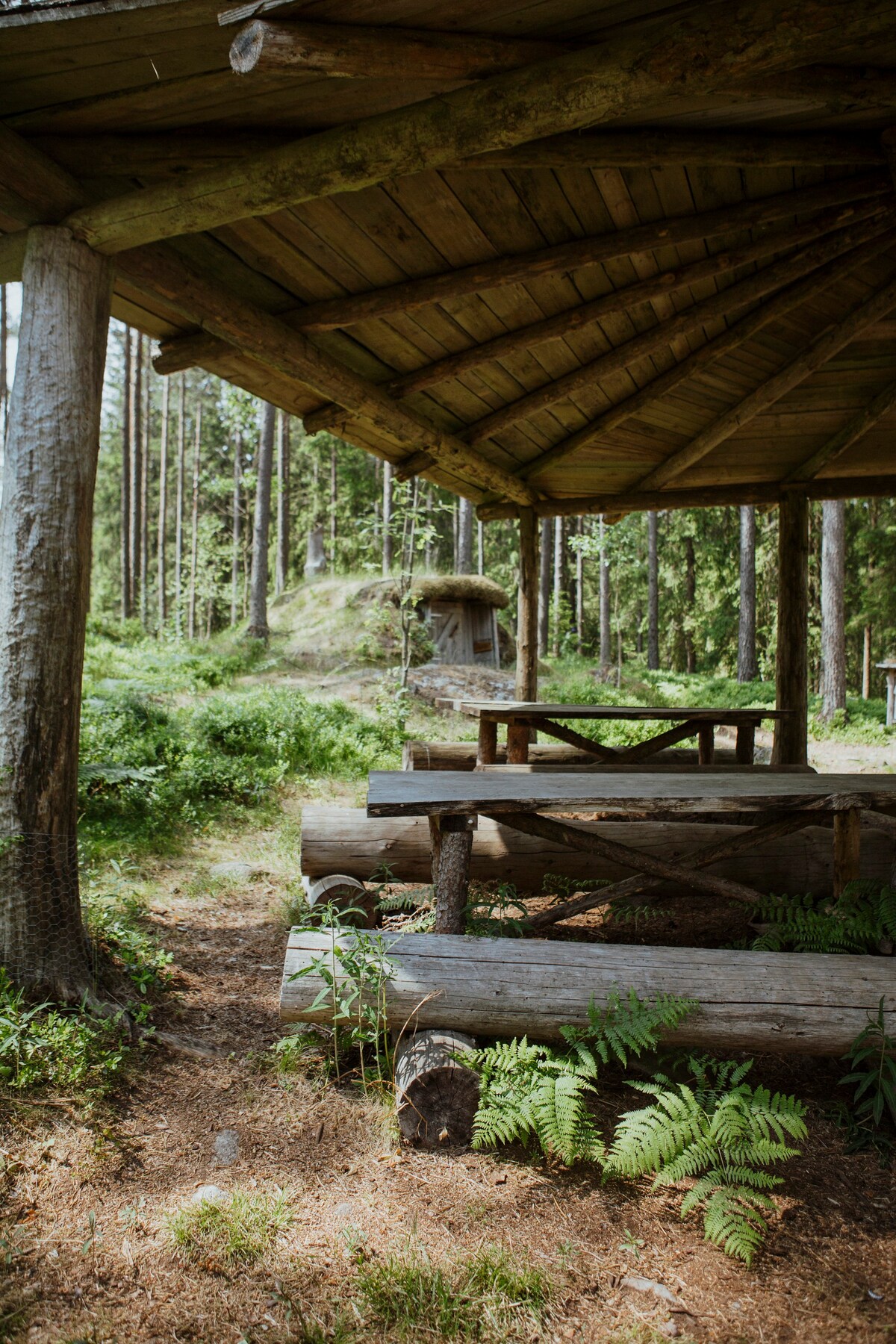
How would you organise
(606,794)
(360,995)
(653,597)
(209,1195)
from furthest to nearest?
(653,597), (606,794), (360,995), (209,1195)

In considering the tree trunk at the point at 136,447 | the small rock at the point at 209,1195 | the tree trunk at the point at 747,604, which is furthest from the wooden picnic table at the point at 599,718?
the tree trunk at the point at 136,447

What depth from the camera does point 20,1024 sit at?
9.76 feet

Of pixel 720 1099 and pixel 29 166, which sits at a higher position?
pixel 29 166

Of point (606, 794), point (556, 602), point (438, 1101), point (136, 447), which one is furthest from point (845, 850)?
point (136, 447)

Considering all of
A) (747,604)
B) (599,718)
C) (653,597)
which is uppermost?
(653,597)

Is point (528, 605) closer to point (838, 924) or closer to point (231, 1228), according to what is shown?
point (838, 924)

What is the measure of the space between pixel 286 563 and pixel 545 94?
23.5 meters

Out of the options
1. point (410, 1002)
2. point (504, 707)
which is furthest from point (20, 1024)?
point (504, 707)

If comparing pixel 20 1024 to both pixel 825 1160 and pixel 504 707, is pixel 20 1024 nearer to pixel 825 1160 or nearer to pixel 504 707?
pixel 825 1160

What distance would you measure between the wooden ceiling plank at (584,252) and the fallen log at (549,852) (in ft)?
10.4

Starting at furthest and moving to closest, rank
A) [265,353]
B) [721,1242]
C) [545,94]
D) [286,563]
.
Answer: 1. [286,563]
2. [265,353]
3. [545,94]
4. [721,1242]

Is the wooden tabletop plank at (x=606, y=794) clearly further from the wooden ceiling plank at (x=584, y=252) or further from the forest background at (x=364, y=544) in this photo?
the forest background at (x=364, y=544)

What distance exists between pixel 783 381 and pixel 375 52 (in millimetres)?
4703

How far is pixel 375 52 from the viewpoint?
2572 mm
